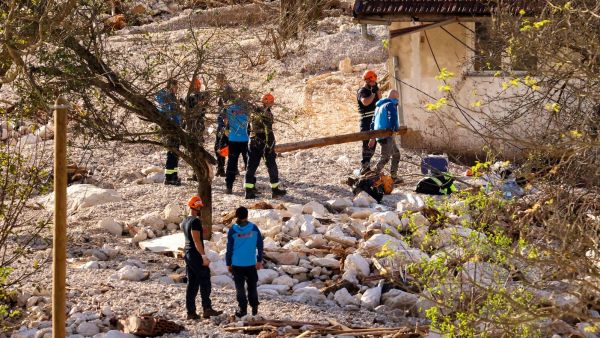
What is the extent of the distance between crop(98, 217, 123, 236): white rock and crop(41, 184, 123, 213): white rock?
1.40 m

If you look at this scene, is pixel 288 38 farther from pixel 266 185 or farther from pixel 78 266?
pixel 78 266

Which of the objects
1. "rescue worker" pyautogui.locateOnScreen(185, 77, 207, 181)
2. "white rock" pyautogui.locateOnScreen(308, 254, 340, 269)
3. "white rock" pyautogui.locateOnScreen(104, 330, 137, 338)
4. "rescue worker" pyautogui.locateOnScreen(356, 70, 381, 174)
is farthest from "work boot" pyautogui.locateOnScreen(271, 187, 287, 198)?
"white rock" pyautogui.locateOnScreen(104, 330, 137, 338)

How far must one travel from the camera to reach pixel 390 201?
59.0ft

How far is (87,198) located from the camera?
1802cm

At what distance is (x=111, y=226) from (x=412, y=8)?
6.72m

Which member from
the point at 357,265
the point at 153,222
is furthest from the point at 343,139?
the point at 357,265

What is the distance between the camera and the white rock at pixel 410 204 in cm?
1716

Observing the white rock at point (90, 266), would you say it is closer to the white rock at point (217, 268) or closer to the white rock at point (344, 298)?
the white rock at point (217, 268)

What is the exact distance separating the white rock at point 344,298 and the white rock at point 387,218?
2.31 m

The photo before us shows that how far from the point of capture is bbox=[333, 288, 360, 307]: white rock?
13906 millimetres

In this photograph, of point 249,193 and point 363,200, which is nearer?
point 363,200

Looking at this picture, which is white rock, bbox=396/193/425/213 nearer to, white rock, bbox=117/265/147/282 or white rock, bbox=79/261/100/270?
white rock, bbox=117/265/147/282

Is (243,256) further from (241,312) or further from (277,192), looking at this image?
(277,192)

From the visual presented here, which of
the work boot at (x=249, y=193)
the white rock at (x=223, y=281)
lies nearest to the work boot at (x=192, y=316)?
the white rock at (x=223, y=281)
